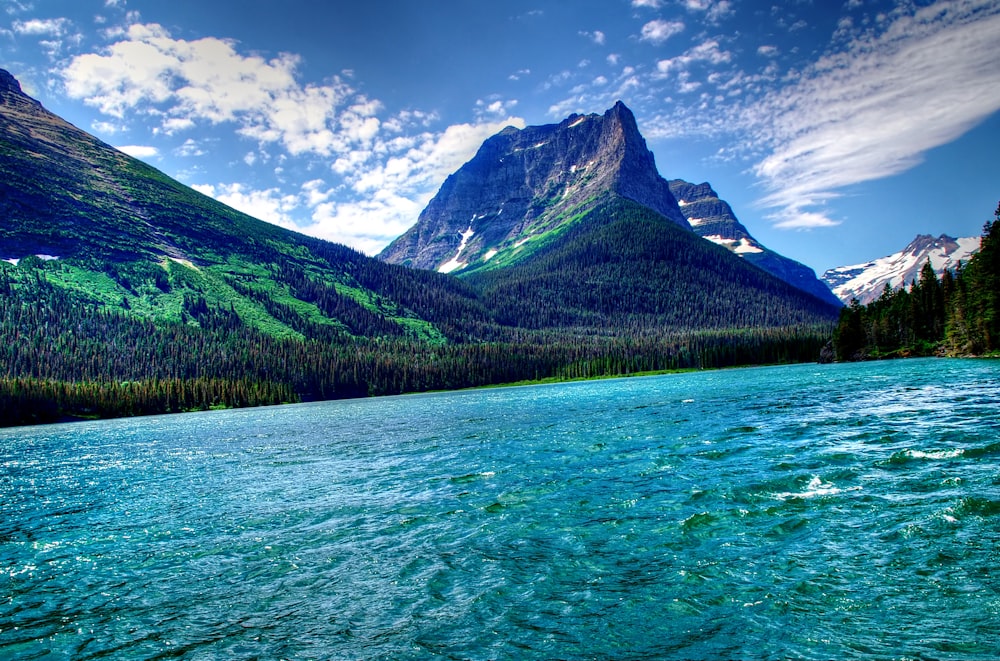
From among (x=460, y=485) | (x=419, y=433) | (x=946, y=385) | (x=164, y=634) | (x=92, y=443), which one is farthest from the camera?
(x=92, y=443)

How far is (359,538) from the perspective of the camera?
76.0ft

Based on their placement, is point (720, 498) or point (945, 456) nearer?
point (720, 498)

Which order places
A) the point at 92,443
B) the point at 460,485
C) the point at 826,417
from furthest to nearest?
the point at 92,443, the point at 826,417, the point at 460,485

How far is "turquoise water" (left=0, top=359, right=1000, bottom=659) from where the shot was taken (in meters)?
13.1

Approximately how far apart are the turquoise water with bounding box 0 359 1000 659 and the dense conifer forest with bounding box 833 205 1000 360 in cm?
7894

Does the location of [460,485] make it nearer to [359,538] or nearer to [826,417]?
[359,538]

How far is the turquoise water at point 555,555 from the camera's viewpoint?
43.1 feet

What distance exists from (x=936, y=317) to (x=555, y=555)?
162783 millimetres

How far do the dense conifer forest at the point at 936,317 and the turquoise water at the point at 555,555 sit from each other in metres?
78.9

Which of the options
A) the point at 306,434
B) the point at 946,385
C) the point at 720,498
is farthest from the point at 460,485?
the point at 946,385

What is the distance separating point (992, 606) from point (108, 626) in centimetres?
2351

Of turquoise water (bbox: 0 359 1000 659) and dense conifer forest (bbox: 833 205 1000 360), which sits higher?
dense conifer forest (bbox: 833 205 1000 360)

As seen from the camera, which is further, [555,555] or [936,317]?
[936,317]

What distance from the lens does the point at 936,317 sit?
455ft
